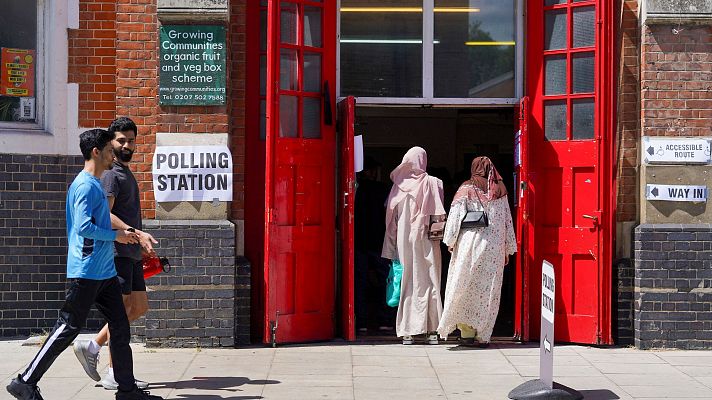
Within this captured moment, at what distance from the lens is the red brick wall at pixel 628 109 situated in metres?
9.52

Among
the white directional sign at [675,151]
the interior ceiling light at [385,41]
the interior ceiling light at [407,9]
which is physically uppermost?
Answer: the interior ceiling light at [407,9]

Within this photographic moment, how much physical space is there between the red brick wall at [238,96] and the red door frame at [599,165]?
8.90 ft

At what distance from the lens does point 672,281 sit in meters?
9.27

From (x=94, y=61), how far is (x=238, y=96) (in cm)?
149

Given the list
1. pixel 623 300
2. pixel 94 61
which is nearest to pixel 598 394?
pixel 623 300

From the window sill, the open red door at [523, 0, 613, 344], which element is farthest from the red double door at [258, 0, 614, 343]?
the window sill

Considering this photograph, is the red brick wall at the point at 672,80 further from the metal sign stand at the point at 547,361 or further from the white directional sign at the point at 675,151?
the metal sign stand at the point at 547,361

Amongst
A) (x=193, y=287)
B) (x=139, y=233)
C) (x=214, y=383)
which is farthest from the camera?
(x=193, y=287)

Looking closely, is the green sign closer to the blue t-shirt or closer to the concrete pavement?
the concrete pavement

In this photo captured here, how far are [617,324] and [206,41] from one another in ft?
15.6

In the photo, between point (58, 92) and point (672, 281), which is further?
point (58, 92)

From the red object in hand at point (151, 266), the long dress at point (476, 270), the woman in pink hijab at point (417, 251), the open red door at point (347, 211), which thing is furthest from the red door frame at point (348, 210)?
the red object in hand at point (151, 266)

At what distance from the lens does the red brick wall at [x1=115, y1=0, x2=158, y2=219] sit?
367 inches

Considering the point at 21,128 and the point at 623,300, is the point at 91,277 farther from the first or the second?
the point at 623,300
